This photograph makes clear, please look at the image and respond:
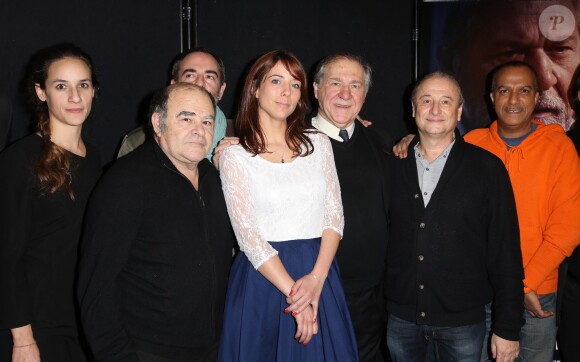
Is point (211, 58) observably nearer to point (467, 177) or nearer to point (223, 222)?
point (223, 222)

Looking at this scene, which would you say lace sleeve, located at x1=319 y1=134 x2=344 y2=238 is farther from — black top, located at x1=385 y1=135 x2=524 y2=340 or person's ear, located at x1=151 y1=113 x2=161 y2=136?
person's ear, located at x1=151 y1=113 x2=161 y2=136

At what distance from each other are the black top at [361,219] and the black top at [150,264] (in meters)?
0.66

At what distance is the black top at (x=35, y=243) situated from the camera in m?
1.79

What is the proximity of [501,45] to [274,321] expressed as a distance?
263cm

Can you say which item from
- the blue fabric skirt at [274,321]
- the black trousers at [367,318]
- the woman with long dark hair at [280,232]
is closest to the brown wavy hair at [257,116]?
the woman with long dark hair at [280,232]

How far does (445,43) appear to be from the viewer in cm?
363

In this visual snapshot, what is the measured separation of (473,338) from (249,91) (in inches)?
55.0

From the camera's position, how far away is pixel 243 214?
195 centimetres

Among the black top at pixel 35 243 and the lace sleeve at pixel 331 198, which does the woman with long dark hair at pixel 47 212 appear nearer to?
the black top at pixel 35 243

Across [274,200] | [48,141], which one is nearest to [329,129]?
[274,200]

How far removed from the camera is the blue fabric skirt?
1972 millimetres

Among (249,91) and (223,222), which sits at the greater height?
(249,91)

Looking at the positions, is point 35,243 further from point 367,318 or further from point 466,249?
point 466,249

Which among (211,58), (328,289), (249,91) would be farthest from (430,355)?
(211,58)
